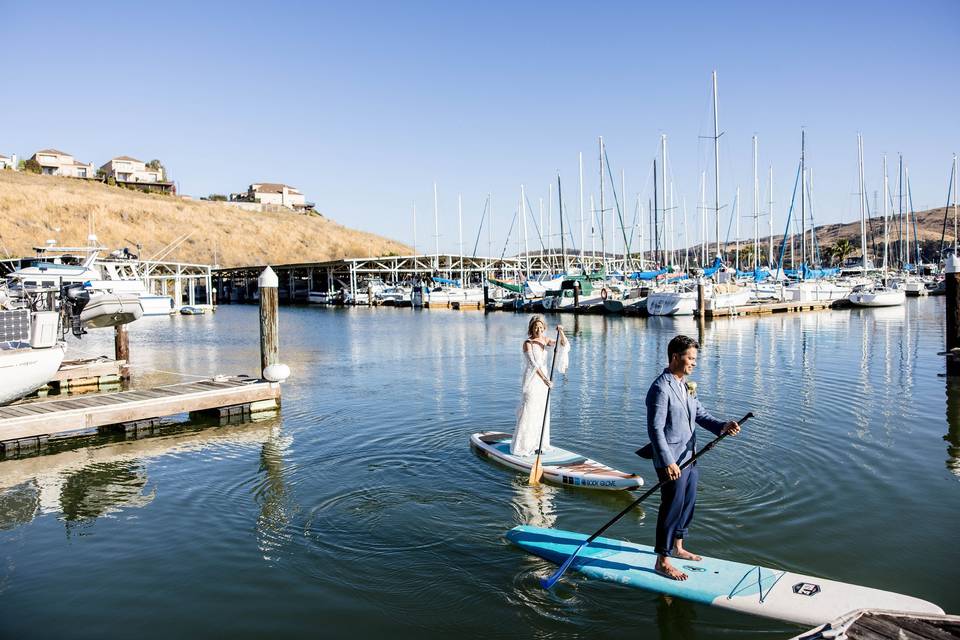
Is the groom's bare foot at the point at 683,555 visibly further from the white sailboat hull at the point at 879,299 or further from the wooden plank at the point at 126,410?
the white sailboat hull at the point at 879,299

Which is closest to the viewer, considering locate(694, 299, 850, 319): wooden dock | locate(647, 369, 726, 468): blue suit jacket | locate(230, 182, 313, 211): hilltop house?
locate(647, 369, 726, 468): blue suit jacket

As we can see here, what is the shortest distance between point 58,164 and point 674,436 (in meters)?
152

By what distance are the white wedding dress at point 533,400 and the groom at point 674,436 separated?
3.63 metres

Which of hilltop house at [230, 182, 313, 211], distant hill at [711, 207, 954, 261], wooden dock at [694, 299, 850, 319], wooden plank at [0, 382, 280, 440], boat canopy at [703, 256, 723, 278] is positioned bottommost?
wooden plank at [0, 382, 280, 440]

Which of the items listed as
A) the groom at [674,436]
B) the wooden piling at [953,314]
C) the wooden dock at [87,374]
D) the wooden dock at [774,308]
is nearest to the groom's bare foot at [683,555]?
the groom at [674,436]

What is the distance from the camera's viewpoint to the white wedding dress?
9.94 m

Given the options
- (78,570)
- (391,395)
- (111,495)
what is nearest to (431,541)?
(78,570)

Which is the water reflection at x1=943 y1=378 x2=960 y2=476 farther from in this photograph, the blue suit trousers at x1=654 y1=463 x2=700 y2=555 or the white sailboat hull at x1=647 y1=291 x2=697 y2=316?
the white sailboat hull at x1=647 y1=291 x2=697 y2=316

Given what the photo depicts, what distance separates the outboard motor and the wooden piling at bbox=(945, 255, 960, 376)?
22.5m

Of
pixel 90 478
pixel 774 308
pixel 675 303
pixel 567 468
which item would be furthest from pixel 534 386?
pixel 774 308

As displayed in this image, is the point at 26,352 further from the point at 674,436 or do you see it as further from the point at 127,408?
the point at 674,436

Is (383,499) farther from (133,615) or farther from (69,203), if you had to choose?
(69,203)

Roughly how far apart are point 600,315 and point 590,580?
44.8 m

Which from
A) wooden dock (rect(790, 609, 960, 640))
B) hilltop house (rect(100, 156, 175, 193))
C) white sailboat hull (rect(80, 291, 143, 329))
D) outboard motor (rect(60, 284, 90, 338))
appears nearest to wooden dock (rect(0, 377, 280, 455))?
outboard motor (rect(60, 284, 90, 338))
